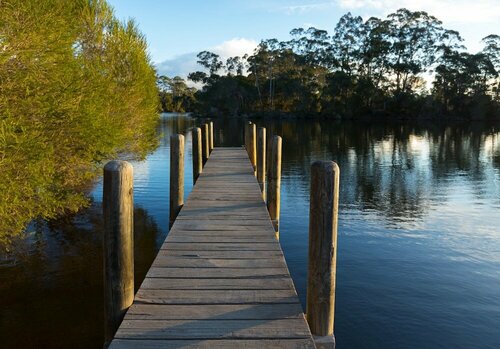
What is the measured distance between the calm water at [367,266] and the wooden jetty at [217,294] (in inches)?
105

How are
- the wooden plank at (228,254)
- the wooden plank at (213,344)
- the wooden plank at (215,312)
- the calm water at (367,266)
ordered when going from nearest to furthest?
1. the wooden plank at (213,344)
2. the wooden plank at (215,312)
3. the wooden plank at (228,254)
4. the calm water at (367,266)

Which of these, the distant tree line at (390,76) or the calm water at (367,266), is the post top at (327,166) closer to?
the calm water at (367,266)

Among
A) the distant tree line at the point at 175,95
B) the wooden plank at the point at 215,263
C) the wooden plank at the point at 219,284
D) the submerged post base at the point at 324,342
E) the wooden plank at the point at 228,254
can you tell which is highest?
the distant tree line at the point at 175,95

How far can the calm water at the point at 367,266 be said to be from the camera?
736 centimetres

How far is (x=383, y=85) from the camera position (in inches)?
3078

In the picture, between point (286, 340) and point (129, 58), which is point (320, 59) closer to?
point (129, 58)

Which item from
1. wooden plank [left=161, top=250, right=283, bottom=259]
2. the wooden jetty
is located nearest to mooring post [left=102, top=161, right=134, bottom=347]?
the wooden jetty

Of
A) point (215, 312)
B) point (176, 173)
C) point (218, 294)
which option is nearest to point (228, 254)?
point (218, 294)

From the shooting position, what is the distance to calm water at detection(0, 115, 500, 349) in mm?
7359

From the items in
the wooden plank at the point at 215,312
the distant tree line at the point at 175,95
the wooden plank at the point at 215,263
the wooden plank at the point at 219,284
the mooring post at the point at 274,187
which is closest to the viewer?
the wooden plank at the point at 215,312

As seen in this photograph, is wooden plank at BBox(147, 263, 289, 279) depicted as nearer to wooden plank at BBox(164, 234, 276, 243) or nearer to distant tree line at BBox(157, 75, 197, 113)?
wooden plank at BBox(164, 234, 276, 243)

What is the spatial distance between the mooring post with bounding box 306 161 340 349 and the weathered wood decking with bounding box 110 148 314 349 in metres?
0.23

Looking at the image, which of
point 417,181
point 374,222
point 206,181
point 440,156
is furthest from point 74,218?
point 440,156

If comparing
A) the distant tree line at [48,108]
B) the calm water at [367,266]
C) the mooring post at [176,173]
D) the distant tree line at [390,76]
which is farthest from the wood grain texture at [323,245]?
the distant tree line at [390,76]
